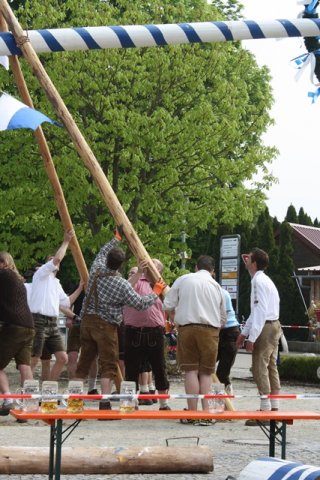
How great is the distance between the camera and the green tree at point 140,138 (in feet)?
73.9

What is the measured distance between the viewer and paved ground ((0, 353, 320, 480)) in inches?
381

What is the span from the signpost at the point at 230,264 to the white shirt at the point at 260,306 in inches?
542

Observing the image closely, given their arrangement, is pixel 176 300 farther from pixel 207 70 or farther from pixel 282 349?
pixel 207 70

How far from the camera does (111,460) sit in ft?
30.5

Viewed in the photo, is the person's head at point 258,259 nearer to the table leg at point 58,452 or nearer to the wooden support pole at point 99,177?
the wooden support pole at point 99,177

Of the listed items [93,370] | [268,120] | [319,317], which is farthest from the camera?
[319,317]

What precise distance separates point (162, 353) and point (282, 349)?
1.45m

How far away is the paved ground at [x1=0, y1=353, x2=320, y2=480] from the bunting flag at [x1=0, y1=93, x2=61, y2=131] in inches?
120

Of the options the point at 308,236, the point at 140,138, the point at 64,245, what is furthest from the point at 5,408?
the point at 308,236

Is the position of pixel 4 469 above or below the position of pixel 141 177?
below

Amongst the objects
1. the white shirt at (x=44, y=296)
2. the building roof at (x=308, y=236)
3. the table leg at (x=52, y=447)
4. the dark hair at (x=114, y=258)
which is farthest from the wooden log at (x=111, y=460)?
the building roof at (x=308, y=236)

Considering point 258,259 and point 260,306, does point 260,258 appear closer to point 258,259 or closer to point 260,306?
point 258,259

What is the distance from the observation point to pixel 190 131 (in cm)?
2284

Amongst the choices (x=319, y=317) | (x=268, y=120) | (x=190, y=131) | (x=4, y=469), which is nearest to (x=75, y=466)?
(x=4, y=469)
